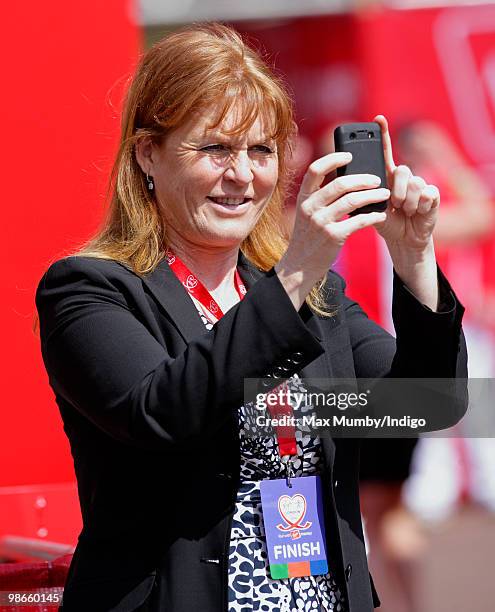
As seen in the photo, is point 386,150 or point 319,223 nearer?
point 319,223

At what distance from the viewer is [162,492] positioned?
1.65 metres

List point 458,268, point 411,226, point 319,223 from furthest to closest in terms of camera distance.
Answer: point 458,268, point 411,226, point 319,223

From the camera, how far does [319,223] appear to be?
151 cm

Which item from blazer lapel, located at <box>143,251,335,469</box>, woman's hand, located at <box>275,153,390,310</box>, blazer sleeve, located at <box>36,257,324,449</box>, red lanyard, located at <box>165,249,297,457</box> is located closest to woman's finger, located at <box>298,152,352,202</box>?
woman's hand, located at <box>275,153,390,310</box>

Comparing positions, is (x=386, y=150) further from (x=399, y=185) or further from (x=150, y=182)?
(x=150, y=182)

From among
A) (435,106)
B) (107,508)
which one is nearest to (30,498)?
(107,508)

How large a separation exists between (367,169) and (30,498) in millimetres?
1312

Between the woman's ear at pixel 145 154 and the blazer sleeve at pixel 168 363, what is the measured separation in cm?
35

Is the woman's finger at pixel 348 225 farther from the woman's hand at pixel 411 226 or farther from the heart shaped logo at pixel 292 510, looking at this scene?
the heart shaped logo at pixel 292 510

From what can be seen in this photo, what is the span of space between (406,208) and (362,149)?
0.44 feet

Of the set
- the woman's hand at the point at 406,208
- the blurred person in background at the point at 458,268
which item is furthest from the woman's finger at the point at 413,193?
the blurred person in background at the point at 458,268

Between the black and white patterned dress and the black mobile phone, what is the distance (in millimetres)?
406

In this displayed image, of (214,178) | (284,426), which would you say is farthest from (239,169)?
(284,426)

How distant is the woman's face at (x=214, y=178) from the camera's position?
5.87 feet
